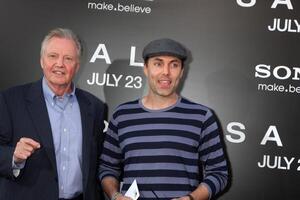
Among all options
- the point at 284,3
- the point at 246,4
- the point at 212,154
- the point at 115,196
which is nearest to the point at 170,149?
the point at 212,154

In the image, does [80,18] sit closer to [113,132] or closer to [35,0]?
[35,0]

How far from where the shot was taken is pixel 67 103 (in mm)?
2162

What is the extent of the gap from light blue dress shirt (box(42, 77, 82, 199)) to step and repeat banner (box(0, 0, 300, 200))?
0.62 meters

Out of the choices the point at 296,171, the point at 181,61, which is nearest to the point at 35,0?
the point at 181,61

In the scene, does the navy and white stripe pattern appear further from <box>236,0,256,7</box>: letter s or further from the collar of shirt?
<box>236,0,256,7</box>: letter s

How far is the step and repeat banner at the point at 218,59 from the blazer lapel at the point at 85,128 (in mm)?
Result: 469

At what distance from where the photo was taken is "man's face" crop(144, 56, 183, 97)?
82.0 inches

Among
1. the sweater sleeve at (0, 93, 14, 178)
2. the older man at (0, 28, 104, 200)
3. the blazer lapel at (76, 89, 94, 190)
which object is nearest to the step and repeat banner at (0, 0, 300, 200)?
the blazer lapel at (76, 89, 94, 190)

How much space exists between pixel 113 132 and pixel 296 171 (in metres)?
1.15

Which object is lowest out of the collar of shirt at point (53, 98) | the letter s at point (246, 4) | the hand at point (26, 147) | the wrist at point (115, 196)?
the wrist at point (115, 196)

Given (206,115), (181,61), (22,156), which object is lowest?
(22,156)

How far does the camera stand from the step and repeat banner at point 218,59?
2598 millimetres

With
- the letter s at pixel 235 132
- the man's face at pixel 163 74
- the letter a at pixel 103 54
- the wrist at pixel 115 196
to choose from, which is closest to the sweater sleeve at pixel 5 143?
the wrist at pixel 115 196

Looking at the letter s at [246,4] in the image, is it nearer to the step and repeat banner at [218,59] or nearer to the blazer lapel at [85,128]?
the step and repeat banner at [218,59]
